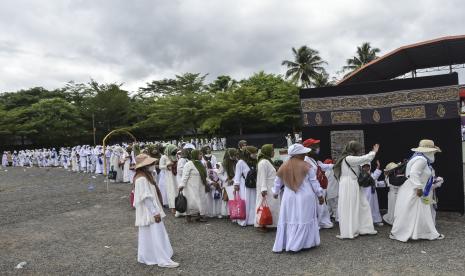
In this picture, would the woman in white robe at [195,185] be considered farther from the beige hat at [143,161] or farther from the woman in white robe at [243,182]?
the beige hat at [143,161]

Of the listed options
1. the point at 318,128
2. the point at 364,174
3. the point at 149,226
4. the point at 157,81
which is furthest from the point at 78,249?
the point at 157,81

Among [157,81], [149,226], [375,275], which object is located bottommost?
[375,275]

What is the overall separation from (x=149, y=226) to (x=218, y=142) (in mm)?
33408

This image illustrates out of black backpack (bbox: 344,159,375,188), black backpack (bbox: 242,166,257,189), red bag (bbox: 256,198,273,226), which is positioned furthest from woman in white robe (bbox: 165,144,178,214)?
black backpack (bbox: 344,159,375,188)

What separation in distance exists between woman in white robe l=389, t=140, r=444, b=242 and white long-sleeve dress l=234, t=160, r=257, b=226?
260cm

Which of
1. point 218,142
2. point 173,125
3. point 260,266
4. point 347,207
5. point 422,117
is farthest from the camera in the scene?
point 173,125

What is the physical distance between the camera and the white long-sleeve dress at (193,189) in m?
7.75

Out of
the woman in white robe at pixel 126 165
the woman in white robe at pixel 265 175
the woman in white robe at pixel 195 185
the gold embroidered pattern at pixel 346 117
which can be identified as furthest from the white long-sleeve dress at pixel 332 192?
the woman in white robe at pixel 126 165

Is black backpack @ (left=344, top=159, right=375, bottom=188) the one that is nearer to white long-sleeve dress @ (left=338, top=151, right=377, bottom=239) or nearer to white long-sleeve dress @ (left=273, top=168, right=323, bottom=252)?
white long-sleeve dress @ (left=338, top=151, right=377, bottom=239)

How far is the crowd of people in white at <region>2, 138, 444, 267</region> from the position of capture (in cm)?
543

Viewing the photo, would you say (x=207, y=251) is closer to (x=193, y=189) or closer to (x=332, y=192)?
(x=193, y=189)

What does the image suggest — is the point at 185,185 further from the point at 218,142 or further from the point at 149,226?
the point at 218,142

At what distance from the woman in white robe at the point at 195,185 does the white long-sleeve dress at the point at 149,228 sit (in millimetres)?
2239

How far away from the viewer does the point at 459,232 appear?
6453mm
